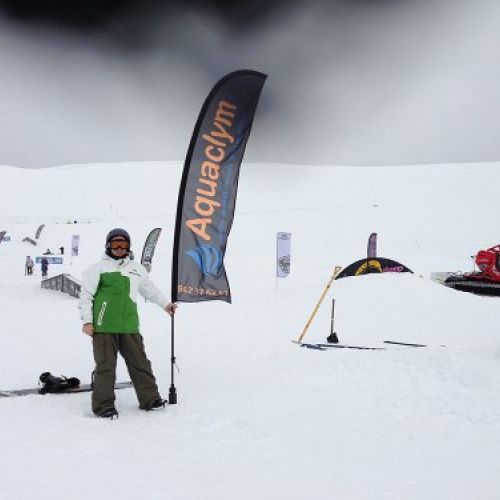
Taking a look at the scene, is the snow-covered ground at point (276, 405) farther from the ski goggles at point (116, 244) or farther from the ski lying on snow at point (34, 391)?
the ski goggles at point (116, 244)

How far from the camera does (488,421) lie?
17.6 feet

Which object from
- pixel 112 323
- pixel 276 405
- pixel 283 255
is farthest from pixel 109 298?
pixel 283 255

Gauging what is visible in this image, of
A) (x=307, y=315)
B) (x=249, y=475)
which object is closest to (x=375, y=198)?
(x=307, y=315)

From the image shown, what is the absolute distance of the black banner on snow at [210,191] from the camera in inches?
245

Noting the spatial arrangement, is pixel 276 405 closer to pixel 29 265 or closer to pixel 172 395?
pixel 172 395

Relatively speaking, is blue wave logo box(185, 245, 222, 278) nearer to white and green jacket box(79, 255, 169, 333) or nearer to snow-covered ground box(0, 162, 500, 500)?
white and green jacket box(79, 255, 169, 333)

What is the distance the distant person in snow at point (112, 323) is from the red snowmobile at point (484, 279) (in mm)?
16415

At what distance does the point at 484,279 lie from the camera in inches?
747

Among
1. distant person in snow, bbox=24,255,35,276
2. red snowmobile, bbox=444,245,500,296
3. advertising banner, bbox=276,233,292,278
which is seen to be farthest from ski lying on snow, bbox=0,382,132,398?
distant person in snow, bbox=24,255,35,276

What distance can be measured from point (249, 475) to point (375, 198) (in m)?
68.8

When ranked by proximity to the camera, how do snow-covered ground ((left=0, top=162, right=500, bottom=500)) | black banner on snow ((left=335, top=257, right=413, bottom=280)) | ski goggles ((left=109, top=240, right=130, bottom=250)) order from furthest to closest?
black banner on snow ((left=335, top=257, right=413, bottom=280)), ski goggles ((left=109, top=240, right=130, bottom=250)), snow-covered ground ((left=0, top=162, right=500, bottom=500))

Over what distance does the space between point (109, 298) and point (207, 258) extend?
150cm

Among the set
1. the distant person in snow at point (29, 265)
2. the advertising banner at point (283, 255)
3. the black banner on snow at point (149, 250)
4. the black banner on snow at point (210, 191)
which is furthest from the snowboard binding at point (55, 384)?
the distant person in snow at point (29, 265)

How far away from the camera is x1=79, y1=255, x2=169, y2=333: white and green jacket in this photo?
17.3ft
